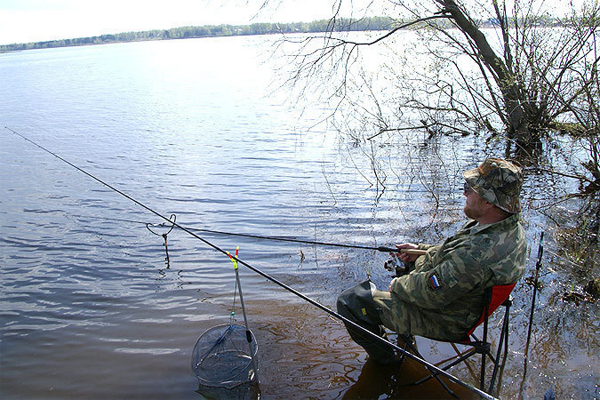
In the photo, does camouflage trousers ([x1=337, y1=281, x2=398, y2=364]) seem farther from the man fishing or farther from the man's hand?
the man's hand

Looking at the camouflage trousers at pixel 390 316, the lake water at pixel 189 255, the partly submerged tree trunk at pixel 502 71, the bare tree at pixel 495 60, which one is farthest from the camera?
the partly submerged tree trunk at pixel 502 71

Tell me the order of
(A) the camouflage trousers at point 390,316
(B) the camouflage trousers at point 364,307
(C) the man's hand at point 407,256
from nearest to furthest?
(A) the camouflage trousers at point 390,316 < (B) the camouflage trousers at point 364,307 < (C) the man's hand at point 407,256

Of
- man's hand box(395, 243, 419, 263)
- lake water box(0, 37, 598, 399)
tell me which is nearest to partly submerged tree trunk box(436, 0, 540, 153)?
lake water box(0, 37, 598, 399)

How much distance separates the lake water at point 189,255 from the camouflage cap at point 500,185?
5.13 ft

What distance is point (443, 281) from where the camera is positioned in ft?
10.3

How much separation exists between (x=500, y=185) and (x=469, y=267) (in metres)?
0.53

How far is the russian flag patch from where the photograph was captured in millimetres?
3168

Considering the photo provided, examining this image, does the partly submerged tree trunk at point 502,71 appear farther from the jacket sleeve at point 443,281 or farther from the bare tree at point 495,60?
the jacket sleeve at point 443,281

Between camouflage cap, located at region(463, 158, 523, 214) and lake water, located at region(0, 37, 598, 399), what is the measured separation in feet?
5.13

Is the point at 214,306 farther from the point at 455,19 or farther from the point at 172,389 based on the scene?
the point at 455,19

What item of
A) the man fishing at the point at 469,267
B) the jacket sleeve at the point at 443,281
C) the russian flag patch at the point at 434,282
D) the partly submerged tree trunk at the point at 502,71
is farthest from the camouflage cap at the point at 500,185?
the partly submerged tree trunk at the point at 502,71

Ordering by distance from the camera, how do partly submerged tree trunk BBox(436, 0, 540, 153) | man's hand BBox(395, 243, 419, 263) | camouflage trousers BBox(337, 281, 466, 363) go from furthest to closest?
1. partly submerged tree trunk BBox(436, 0, 540, 153)
2. man's hand BBox(395, 243, 419, 263)
3. camouflage trousers BBox(337, 281, 466, 363)

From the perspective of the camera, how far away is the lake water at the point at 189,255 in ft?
14.3

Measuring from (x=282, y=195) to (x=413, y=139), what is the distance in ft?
20.9
